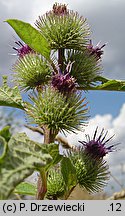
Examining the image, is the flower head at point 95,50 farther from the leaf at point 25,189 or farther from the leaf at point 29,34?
the leaf at point 25,189

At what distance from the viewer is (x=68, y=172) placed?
2105 mm

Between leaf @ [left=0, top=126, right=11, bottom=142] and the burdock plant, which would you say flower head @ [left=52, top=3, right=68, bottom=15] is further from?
leaf @ [left=0, top=126, right=11, bottom=142]

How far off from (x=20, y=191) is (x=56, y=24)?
1.05 m

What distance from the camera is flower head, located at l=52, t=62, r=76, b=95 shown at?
2236 millimetres

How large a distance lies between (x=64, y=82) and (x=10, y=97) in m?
0.31

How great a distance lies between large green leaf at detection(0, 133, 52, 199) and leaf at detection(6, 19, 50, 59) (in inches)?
29.8

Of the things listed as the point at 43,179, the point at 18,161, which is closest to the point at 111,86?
the point at 43,179

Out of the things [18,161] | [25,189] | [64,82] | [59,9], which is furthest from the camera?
[59,9]

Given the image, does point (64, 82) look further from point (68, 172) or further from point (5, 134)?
point (5, 134)

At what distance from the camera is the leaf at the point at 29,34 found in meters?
2.13

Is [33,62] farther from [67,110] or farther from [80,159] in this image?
[80,159]

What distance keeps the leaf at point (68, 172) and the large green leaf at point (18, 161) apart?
0.52 metres

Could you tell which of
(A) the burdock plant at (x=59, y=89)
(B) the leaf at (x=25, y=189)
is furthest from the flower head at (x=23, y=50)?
(B) the leaf at (x=25, y=189)

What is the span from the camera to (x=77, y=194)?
16.2ft
